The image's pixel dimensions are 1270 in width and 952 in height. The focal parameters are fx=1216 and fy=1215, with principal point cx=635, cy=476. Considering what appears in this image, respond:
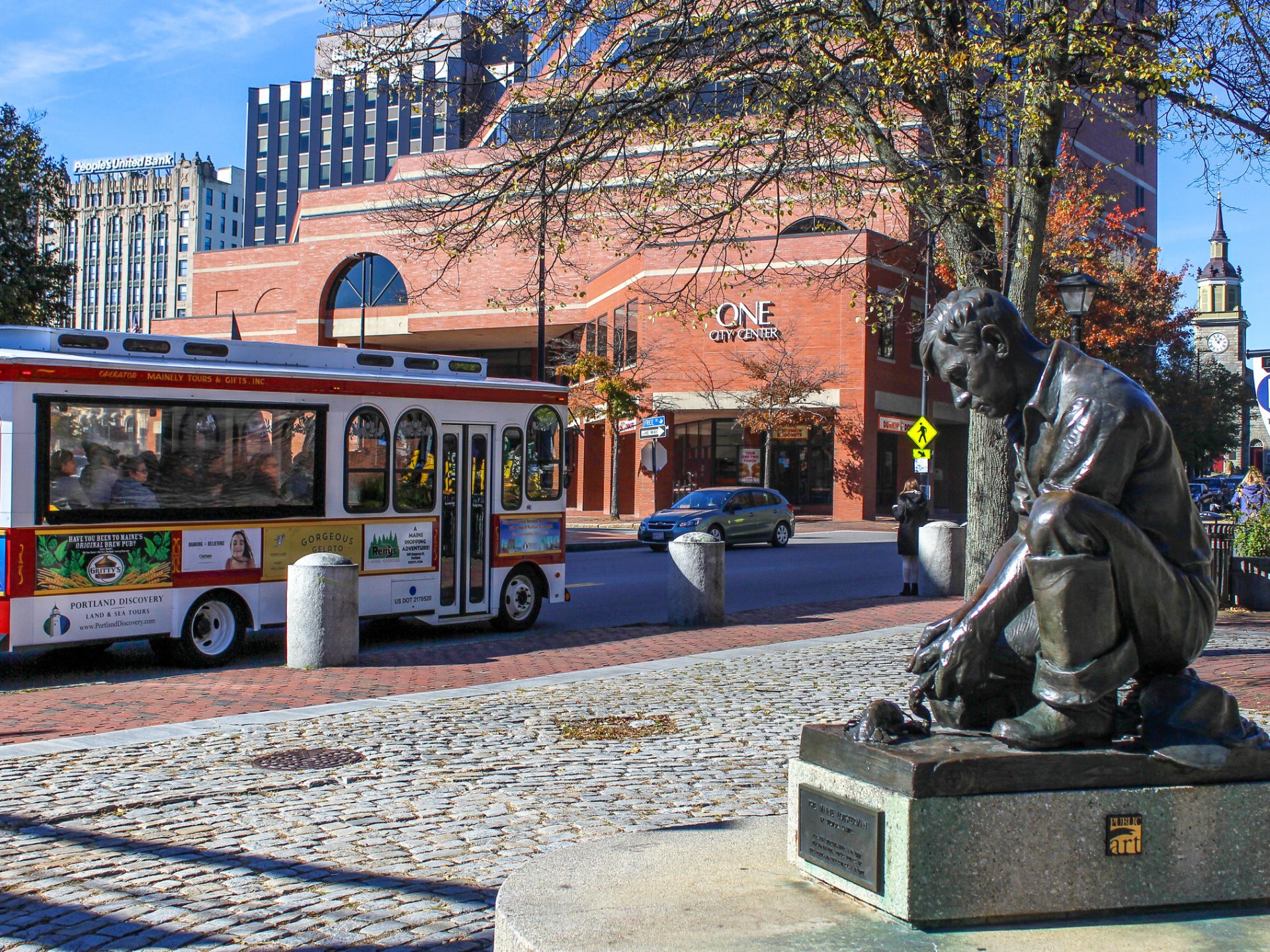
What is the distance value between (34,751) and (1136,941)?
636 cm

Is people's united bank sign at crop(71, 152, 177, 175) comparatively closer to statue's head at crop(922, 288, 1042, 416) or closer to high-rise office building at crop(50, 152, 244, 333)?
high-rise office building at crop(50, 152, 244, 333)

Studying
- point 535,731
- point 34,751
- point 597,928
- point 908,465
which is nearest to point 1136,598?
point 597,928

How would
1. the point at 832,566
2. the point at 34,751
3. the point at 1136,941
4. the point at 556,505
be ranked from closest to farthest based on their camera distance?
1. the point at 1136,941
2. the point at 34,751
3. the point at 556,505
4. the point at 832,566

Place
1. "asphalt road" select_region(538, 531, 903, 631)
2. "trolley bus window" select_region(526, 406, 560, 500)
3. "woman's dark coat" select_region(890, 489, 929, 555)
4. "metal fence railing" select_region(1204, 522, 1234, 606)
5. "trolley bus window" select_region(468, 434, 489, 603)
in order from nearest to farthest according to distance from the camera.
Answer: "trolley bus window" select_region(468, 434, 489, 603) → "trolley bus window" select_region(526, 406, 560, 500) → "metal fence railing" select_region(1204, 522, 1234, 606) → "asphalt road" select_region(538, 531, 903, 631) → "woman's dark coat" select_region(890, 489, 929, 555)

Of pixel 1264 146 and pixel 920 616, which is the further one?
pixel 920 616

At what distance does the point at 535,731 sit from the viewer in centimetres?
780

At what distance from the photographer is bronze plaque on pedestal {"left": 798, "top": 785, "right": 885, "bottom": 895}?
3.55 metres

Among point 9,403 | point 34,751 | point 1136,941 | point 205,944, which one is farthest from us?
point 9,403

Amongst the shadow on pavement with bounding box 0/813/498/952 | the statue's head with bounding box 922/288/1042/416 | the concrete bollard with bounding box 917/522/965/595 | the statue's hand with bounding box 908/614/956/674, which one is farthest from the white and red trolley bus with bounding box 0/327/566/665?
the statue's head with bounding box 922/288/1042/416

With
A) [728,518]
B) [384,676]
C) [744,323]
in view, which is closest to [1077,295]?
[384,676]

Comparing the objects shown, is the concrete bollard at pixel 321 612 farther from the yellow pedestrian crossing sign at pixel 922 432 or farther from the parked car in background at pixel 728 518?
the yellow pedestrian crossing sign at pixel 922 432

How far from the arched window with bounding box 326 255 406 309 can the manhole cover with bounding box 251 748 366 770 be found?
51616 millimetres

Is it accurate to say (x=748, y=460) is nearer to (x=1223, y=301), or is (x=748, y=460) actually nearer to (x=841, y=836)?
(x=841, y=836)

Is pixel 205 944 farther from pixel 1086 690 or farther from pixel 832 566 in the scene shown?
pixel 832 566
